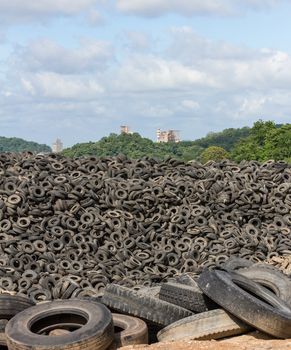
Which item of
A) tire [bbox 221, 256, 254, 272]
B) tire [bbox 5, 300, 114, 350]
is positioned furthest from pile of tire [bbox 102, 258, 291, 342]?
tire [bbox 221, 256, 254, 272]

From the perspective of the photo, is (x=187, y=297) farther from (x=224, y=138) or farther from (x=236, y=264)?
(x=224, y=138)

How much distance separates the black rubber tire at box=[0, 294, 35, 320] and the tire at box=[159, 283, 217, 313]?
2.15 meters

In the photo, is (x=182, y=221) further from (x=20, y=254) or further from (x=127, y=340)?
(x=127, y=340)

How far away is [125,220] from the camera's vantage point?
1508 centimetres

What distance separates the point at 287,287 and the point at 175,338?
2.51 meters

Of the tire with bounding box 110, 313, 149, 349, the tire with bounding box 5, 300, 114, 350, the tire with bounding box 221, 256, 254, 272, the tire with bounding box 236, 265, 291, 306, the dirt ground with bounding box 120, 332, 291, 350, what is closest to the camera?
the tire with bounding box 5, 300, 114, 350

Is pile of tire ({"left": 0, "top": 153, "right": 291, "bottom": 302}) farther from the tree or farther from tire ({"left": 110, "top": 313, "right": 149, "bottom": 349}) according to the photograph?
the tree

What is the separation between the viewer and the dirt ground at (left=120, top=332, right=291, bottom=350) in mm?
7539

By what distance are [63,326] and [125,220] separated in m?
6.81

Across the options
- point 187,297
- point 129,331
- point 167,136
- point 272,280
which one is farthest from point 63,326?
point 167,136

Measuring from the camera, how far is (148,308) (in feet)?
29.0

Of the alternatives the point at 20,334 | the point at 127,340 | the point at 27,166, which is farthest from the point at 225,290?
the point at 27,166

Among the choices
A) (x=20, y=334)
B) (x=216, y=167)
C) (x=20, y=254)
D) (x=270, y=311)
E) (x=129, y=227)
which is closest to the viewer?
(x=20, y=334)

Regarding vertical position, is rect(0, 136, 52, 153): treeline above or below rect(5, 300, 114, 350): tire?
above
